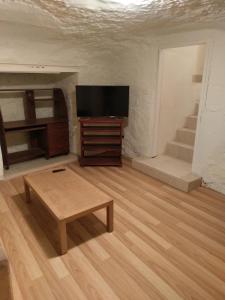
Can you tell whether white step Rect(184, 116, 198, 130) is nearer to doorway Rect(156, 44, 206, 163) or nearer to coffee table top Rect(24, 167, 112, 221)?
doorway Rect(156, 44, 206, 163)

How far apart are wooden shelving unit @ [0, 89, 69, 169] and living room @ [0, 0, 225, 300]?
24mm

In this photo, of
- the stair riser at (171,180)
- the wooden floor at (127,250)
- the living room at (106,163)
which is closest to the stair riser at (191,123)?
the living room at (106,163)

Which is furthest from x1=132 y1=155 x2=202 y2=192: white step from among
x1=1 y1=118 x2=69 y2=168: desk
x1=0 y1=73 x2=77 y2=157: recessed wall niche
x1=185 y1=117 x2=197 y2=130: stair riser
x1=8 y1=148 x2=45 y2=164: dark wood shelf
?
x1=8 y1=148 x2=45 y2=164: dark wood shelf

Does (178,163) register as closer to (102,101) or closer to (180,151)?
(180,151)

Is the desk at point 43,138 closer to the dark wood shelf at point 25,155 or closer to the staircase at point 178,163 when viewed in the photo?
the dark wood shelf at point 25,155

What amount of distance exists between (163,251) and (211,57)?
7.42ft

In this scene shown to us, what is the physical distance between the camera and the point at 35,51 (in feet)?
9.98

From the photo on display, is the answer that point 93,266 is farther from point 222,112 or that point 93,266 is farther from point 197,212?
point 222,112

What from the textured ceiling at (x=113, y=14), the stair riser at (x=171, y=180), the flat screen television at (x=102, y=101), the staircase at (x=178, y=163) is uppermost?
the textured ceiling at (x=113, y=14)

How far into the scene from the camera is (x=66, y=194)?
209 centimetres

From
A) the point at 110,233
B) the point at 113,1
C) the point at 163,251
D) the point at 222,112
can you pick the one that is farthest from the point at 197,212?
the point at 113,1

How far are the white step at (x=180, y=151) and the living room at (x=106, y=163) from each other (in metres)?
0.12

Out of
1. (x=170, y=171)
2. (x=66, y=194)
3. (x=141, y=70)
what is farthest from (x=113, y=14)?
(x=170, y=171)

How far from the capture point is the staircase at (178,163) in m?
2.94
